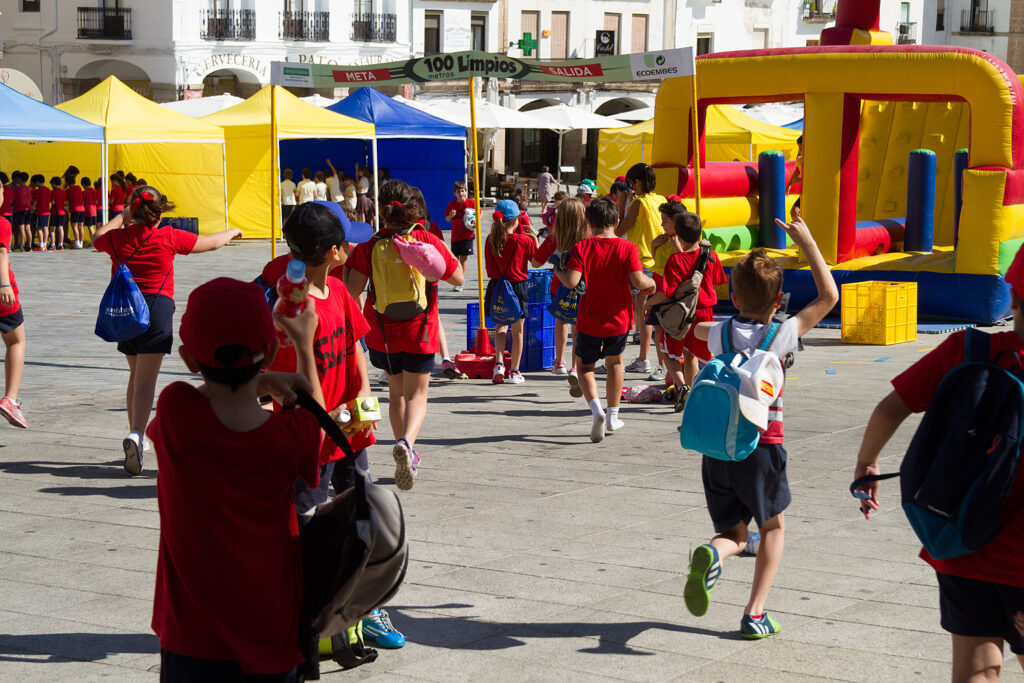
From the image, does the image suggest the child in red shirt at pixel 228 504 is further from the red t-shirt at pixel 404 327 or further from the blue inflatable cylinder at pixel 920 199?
the blue inflatable cylinder at pixel 920 199

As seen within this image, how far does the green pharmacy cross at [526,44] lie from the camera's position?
Result: 160 ft

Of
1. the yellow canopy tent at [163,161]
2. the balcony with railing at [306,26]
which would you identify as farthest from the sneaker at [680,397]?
the balcony with railing at [306,26]

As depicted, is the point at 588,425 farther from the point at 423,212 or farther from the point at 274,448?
the point at 274,448

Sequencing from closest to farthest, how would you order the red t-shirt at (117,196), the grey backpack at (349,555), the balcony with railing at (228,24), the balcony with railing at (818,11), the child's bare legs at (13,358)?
the grey backpack at (349,555), the child's bare legs at (13,358), the red t-shirt at (117,196), the balcony with railing at (228,24), the balcony with railing at (818,11)

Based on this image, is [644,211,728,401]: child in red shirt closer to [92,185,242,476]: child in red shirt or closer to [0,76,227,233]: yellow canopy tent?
[92,185,242,476]: child in red shirt

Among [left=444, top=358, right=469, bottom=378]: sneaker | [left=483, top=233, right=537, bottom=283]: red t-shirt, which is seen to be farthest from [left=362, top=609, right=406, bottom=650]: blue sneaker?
[left=444, top=358, right=469, bottom=378]: sneaker

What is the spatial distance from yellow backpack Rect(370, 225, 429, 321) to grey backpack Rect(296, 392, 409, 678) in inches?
156

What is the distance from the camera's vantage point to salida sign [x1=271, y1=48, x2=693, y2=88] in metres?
11.4

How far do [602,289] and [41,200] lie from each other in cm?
1924

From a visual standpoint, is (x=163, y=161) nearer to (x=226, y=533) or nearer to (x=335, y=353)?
(x=335, y=353)

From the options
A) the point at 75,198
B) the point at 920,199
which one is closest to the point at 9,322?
the point at 920,199

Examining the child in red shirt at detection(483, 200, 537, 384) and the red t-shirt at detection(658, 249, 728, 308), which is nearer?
the red t-shirt at detection(658, 249, 728, 308)

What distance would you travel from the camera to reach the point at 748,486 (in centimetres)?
471

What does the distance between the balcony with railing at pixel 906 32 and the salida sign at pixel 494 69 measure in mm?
49026
